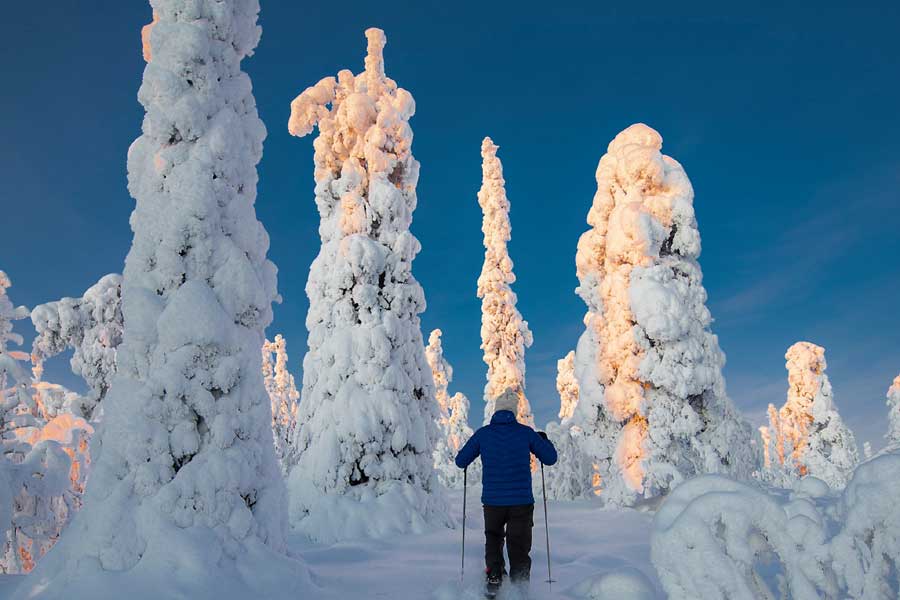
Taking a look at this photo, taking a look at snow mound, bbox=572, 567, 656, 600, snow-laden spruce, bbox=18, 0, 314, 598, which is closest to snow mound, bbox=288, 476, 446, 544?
snow-laden spruce, bbox=18, 0, 314, 598

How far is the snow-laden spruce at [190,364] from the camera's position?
18.8ft

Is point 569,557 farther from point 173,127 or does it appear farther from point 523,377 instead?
point 523,377

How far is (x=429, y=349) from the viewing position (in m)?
43.2

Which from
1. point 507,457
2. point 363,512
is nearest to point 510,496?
point 507,457

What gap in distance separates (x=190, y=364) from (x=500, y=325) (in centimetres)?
2393

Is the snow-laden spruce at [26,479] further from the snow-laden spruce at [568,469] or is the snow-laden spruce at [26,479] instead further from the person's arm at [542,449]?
the snow-laden spruce at [568,469]

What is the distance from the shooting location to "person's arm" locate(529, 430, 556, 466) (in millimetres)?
6146

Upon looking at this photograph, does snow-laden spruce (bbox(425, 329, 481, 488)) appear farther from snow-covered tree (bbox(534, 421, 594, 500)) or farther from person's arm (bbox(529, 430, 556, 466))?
person's arm (bbox(529, 430, 556, 466))

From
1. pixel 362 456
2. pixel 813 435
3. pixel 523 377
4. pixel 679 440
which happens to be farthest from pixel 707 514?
pixel 813 435

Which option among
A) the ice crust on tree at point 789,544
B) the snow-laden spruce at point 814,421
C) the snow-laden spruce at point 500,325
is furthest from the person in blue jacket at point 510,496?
the snow-laden spruce at point 814,421

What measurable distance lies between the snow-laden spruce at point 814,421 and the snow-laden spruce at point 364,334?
997 inches

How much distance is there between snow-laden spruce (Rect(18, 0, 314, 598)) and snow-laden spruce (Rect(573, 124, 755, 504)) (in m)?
11.4

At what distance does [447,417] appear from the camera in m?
45.7

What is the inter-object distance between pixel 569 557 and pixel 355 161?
11487mm
